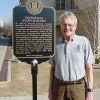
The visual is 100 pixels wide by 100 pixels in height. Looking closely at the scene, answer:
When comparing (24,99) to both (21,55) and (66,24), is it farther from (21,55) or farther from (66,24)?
(66,24)

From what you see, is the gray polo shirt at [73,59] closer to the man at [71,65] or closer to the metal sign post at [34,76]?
the man at [71,65]

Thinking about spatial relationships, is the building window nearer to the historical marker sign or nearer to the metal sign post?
the historical marker sign

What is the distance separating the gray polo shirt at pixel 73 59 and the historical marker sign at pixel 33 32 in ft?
4.39

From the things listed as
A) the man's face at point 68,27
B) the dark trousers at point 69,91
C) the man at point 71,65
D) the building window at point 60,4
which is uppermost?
the building window at point 60,4

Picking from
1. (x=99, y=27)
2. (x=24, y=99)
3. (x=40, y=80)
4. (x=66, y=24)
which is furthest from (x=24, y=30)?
(x=99, y=27)

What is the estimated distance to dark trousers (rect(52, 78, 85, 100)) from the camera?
19.1 feet

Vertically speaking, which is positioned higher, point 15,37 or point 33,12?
point 33,12

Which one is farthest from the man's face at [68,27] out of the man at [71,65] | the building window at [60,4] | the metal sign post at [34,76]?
the building window at [60,4]

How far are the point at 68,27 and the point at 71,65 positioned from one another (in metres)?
0.54

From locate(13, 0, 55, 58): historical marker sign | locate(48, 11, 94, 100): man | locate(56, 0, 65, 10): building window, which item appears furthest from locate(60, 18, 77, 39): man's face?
locate(56, 0, 65, 10): building window

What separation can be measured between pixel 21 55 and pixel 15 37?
337mm

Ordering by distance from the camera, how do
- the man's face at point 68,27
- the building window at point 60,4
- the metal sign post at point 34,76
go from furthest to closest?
the building window at point 60,4
the metal sign post at point 34,76
the man's face at point 68,27

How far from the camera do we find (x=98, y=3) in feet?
87.1

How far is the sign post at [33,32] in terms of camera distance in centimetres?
725
